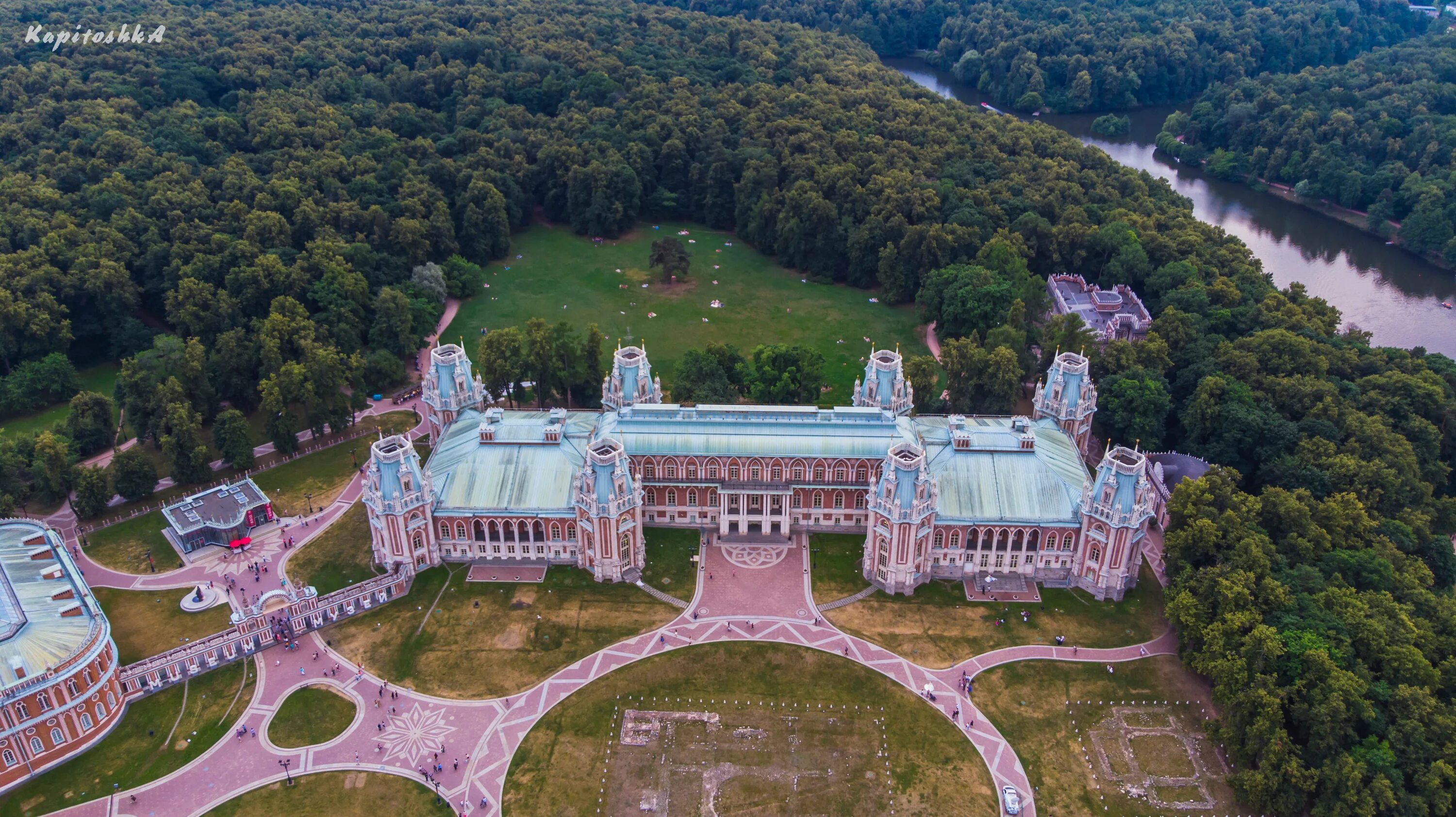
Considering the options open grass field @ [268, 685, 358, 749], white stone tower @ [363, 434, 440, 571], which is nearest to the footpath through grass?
white stone tower @ [363, 434, 440, 571]

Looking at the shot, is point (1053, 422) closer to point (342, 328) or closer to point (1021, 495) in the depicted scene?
point (1021, 495)

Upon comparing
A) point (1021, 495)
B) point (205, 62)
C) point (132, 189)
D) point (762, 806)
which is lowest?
point (762, 806)

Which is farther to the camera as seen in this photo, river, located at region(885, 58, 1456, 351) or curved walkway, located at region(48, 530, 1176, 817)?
river, located at region(885, 58, 1456, 351)

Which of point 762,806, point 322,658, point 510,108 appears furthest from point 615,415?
point 510,108

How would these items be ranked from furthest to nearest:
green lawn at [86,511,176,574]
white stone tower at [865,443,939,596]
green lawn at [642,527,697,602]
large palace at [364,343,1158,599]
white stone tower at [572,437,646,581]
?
green lawn at [86,511,176,574] → green lawn at [642,527,697,602] → large palace at [364,343,1158,599] → white stone tower at [572,437,646,581] → white stone tower at [865,443,939,596]

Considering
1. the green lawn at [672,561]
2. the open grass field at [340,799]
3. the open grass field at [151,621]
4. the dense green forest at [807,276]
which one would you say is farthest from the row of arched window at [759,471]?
the open grass field at [151,621]

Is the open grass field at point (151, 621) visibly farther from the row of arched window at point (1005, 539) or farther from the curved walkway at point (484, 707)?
the row of arched window at point (1005, 539)

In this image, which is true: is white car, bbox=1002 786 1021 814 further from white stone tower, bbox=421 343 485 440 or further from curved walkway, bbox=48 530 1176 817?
white stone tower, bbox=421 343 485 440

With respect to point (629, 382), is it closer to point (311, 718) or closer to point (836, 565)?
point (836, 565)
